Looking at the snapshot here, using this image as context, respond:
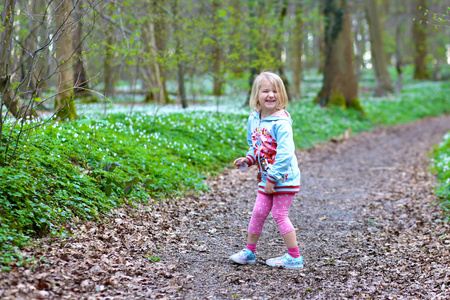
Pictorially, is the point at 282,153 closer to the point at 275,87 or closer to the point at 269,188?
the point at 269,188

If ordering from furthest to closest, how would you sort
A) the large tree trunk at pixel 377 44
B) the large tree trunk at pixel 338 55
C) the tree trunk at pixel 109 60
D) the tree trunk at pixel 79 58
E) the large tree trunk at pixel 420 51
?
the large tree trunk at pixel 420 51, the large tree trunk at pixel 377 44, the large tree trunk at pixel 338 55, the tree trunk at pixel 109 60, the tree trunk at pixel 79 58

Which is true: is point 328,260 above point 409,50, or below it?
below

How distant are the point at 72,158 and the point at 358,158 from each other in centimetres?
821

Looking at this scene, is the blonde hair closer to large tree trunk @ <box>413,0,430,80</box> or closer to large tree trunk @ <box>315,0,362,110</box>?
large tree trunk @ <box>315,0,362,110</box>

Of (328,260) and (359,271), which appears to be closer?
(359,271)

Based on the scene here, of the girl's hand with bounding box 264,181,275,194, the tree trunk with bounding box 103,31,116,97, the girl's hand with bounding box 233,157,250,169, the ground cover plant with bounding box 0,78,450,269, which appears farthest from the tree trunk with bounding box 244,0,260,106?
the girl's hand with bounding box 264,181,275,194

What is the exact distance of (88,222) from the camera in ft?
15.0

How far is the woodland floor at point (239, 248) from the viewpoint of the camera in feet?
Answer: 11.6

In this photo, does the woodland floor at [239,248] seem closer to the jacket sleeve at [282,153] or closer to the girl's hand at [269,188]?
the girl's hand at [269,188]

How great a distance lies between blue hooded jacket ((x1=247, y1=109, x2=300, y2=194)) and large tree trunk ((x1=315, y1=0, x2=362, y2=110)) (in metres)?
13.8

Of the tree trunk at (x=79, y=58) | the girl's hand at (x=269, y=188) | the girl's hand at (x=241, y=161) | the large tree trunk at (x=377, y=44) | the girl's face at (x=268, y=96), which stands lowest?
the girl's hand at (x=269, y=188)

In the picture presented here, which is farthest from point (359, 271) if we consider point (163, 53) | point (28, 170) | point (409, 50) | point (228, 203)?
point (409, 50)

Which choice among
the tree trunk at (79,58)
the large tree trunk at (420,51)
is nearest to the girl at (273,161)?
the tree trunk at (79,58)

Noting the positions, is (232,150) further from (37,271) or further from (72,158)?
(37,271)
